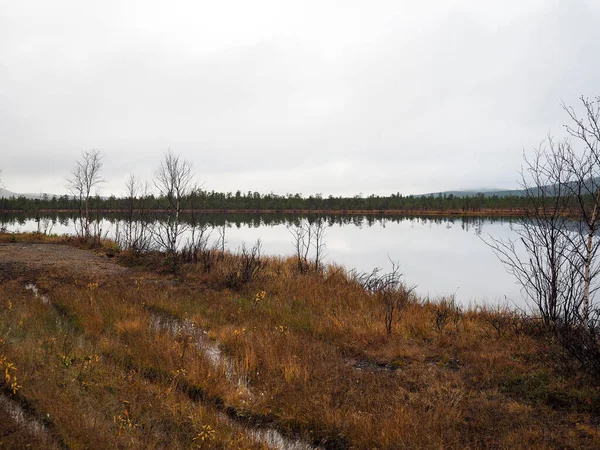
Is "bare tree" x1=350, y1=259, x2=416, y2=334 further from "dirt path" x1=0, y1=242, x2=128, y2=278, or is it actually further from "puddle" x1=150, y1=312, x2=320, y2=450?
"dirt path" x1=0, y1=242, x2=128, y2=278

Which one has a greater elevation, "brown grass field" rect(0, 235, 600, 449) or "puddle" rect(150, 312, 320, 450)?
"brown grass field" rect(0, 235, 600, 449)

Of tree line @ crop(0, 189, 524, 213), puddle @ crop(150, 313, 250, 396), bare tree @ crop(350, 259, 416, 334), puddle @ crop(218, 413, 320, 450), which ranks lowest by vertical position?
puddle @ crop(218, 413, 320, 450)

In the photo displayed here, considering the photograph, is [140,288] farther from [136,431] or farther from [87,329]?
[136,431]

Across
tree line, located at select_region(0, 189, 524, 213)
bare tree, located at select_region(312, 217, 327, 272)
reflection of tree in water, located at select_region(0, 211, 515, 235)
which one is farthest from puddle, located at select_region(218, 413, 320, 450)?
tree line, located at select_region(0, 189, 524, 213)

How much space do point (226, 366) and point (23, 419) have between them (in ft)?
7.94

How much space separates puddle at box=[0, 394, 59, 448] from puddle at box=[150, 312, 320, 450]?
171 cm

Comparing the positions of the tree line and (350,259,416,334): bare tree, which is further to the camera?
the tree line

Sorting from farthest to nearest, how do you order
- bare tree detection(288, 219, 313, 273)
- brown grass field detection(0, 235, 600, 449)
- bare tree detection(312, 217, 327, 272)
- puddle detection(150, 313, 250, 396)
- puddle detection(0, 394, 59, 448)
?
bare tree detection(312, 217, 327, 272), bare tree detection(288, 219, 313, 273), puddle detection(150, 313, 250, 396), brown grass field detection(0, 235, 600, 449), puddle detection(0, 394, 59, 448)

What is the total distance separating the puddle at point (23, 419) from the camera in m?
3.41

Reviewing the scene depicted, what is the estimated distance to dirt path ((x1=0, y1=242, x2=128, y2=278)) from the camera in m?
12.6

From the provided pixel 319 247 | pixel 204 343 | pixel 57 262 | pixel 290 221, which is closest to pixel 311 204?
pixel 290 221

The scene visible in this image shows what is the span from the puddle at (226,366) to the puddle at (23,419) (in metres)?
1.71

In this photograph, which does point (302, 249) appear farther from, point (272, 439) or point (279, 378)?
point (272, 439)

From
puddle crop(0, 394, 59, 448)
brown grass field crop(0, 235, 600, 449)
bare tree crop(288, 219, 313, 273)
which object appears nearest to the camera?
puddle crop(0, 394, 59, 448)
